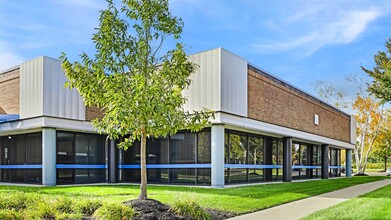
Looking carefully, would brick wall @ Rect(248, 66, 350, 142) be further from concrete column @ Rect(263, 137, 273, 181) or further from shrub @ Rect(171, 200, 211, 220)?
shrub @ Rect(171, 200, 211, 220)

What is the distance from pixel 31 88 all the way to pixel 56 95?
4.46 feet

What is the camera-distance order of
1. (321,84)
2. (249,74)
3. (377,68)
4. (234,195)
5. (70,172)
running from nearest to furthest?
(234,195) → (249,74) → (70,172) → (377,68) → (321,84)

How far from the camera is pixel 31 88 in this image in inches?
Answer: 765

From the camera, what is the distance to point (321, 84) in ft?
162

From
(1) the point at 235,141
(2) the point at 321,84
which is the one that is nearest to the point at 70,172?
(1) the point at 235,141

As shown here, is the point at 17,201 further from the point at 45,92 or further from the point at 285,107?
the point at 285,107

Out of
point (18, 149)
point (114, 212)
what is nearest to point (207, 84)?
point (114, 212)

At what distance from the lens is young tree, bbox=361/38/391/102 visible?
22172 millimetres

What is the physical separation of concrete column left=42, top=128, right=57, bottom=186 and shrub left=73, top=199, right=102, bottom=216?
10905mm

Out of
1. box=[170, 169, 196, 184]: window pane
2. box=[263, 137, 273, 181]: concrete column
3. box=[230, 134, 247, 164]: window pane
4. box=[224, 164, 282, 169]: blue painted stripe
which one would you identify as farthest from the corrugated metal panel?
box=[263, 137, 273, 181]: concrete column

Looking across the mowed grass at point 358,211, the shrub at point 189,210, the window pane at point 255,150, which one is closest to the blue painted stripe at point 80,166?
the window pane at point 255,150

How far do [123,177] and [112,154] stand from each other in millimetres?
1392

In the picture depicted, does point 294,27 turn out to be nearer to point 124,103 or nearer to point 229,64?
point 229,64

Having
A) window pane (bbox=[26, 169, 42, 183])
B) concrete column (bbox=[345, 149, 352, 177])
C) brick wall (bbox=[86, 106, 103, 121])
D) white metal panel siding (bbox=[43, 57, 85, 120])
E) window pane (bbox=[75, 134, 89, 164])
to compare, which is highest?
white metal panel siding (bbox=[43, 57, 85, 120])
